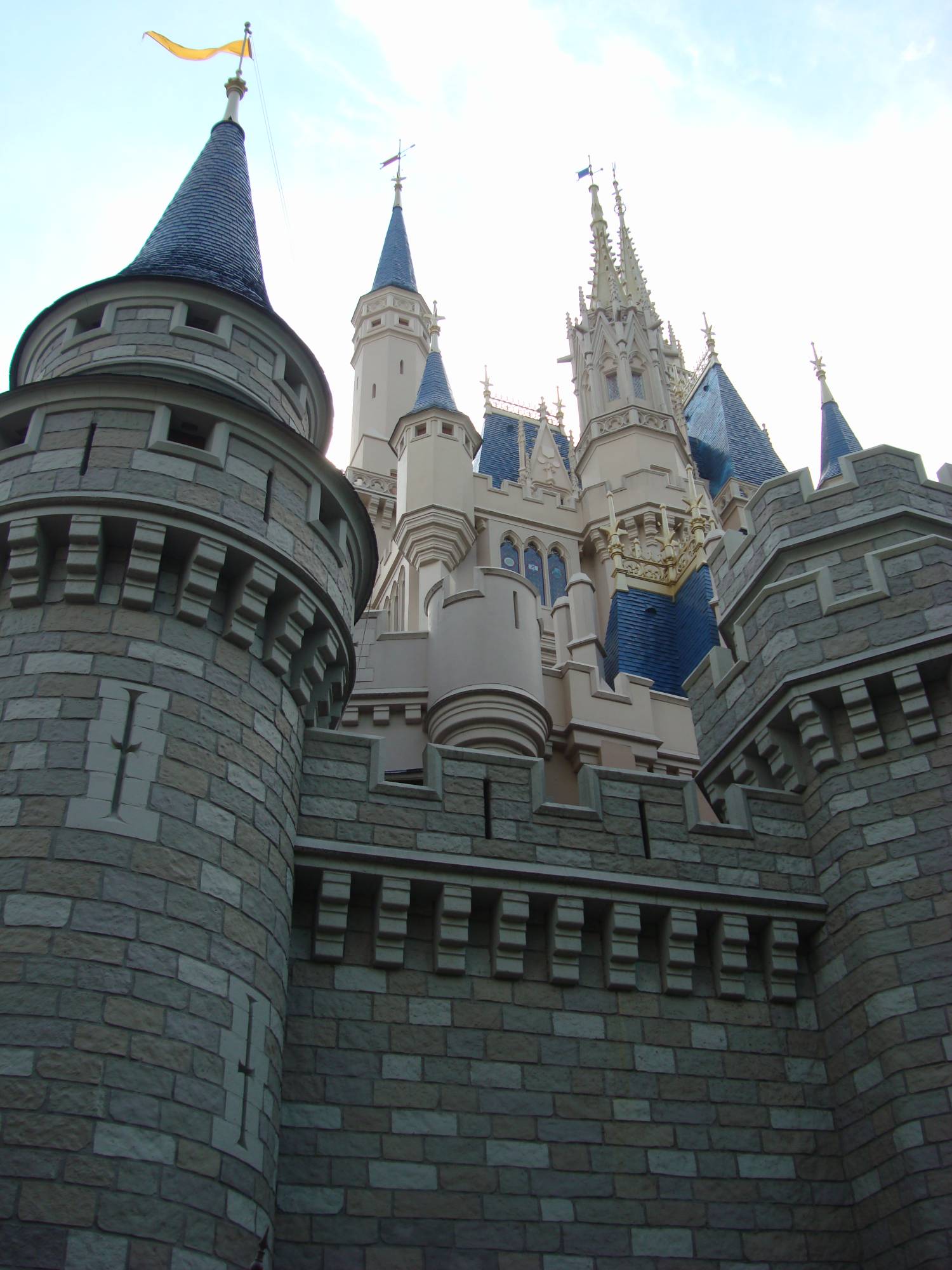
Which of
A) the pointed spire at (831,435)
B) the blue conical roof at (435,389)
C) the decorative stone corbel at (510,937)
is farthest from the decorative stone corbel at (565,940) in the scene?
the blue conical roof at (435,389)

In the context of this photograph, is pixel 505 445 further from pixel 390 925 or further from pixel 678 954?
pixel 390 925

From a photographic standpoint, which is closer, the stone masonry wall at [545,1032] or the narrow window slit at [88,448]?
the stone masonry wall at [545,1032]

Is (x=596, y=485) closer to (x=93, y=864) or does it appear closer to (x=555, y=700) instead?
(x=555, y=700)

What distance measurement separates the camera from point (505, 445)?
45031mm

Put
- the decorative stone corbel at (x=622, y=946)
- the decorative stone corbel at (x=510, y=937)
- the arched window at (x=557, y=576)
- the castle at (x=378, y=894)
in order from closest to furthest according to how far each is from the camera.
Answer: the castle at (x=378, y=894), the decorative stone corbel at (x=510, y=937), the decorative stone corbel at (x=622, y=946), the arched window at (x=557, y=576)

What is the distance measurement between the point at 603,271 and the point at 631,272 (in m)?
1.72

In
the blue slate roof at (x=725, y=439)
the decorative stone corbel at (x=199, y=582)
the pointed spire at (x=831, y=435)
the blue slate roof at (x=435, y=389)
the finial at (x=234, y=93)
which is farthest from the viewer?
the blue slate roof at (x=725, y=439)

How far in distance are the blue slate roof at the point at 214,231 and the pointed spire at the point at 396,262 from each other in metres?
26.2

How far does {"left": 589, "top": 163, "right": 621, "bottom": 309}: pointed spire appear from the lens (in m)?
39.5

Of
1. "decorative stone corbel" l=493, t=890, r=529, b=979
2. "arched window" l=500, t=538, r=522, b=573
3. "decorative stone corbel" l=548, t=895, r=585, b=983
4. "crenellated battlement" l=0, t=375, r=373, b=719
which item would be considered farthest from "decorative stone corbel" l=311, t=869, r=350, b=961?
Result: "arched window" l=500, t=538, r=522, b=573

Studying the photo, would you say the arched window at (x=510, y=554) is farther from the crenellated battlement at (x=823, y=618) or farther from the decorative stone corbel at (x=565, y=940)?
the decorative stone corbel at (x=565, y=940)

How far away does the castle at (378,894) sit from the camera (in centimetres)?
809

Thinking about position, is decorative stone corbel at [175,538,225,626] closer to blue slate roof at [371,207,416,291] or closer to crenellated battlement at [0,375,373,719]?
crenellated battlement at [0,375,373,719]

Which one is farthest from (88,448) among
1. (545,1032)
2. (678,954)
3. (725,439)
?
(725,439)
